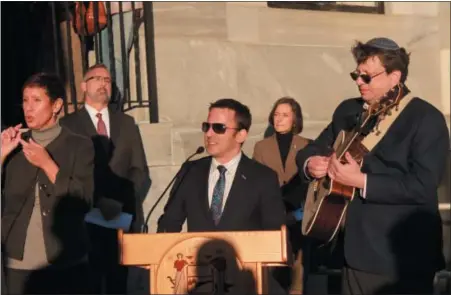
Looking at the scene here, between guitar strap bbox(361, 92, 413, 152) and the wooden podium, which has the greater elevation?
guitar strap bbox(361, 92, 413, 152)

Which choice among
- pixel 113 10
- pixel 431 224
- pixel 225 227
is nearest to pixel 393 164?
pixel 431 224

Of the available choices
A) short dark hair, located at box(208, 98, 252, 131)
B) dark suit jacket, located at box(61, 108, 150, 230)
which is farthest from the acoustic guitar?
dark suit jacket, located at box(61, 108, 150, 230)

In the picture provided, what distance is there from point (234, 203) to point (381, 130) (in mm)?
1015

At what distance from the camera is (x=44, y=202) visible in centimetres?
614

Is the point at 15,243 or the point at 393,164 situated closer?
the point at 393,164

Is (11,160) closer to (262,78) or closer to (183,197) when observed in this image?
(183,197)

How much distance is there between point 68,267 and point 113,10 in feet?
14.7

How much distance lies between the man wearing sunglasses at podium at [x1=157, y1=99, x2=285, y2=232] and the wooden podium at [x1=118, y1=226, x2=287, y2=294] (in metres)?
0.77

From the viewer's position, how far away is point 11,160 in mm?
6273

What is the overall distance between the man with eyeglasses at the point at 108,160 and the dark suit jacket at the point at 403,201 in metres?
3.28

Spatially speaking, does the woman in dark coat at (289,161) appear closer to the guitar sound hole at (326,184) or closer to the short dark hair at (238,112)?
the short dark hair at (238,112)

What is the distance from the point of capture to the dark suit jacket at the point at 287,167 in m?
8.95

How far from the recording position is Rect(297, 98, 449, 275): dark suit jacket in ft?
→ 18.2

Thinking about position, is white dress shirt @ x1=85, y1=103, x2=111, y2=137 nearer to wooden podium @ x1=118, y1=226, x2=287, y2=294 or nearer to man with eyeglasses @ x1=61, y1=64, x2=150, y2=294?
man with eyeglasses @ x1=61, y1=64, x2=150, y2=294
